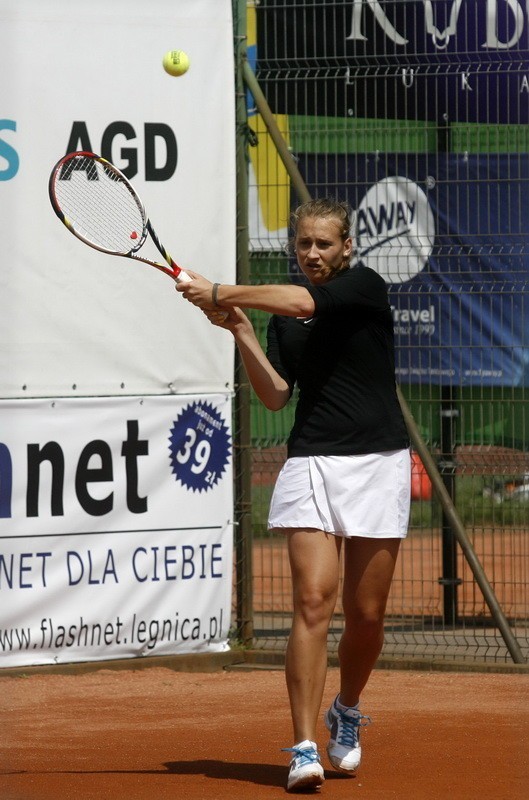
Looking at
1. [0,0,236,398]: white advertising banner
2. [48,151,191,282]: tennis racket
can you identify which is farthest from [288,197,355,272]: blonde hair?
[0,0,236,398]: white advertising banner

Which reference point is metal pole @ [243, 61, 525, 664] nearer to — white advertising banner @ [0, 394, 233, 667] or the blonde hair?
white advertising banner @ [0, 394, 233, 667]

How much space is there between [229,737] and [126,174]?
9.93 feet

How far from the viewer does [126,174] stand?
281 inches

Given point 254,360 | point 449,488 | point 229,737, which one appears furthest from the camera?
point 449,488

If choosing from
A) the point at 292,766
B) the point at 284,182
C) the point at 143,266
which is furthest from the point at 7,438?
the point at 292,766

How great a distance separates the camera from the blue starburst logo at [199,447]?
7.29 m

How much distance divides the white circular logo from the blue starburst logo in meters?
1.32

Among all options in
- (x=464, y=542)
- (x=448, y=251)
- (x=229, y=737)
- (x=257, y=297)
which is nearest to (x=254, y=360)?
(x=257, y=297)

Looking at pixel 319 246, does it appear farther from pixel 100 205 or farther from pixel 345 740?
pixel 345 740

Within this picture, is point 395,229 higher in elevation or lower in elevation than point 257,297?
higher

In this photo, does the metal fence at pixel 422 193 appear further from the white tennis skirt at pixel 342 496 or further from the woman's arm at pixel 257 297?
the woman's arm at pixel 257 297

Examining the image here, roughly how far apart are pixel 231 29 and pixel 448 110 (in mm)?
1331

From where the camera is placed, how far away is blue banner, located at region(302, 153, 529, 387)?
7.68 meters

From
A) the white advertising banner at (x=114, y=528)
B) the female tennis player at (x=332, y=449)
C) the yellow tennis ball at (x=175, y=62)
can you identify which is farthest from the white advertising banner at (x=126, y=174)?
the female tennis player at (x=332, y=449)
